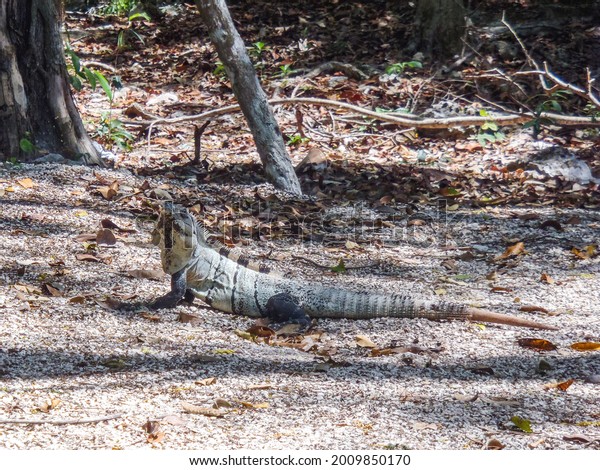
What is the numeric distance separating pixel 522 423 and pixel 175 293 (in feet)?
7.80

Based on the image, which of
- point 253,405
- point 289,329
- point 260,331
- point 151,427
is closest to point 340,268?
point 289,329

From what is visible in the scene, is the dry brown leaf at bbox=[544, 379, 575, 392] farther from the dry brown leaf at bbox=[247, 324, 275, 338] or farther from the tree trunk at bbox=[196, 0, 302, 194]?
the tree trunk at bbox=[196, 0, 302, 194]

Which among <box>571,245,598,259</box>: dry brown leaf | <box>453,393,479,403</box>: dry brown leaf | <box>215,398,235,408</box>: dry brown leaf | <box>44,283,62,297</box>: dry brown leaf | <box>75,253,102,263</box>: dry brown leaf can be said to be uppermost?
<box>75,253,102,263</box>: dry brown leaf

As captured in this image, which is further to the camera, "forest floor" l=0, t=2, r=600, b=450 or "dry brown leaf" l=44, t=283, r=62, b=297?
"dry brown leaf" l=44, t=283, r=62, b=297

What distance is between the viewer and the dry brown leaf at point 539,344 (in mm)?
4609

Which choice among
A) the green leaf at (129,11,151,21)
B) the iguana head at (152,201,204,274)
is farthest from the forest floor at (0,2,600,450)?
the green leaf at (129,11,151,21)

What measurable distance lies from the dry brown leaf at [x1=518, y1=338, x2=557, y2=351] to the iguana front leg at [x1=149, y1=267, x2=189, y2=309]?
2.02m

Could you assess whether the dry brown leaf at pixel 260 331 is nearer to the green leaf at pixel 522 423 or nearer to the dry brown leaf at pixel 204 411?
the dry brown leaf at pixel 204 411

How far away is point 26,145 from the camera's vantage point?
7285 millimetres

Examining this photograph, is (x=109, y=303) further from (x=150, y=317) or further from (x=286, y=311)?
(x=286, y=311)

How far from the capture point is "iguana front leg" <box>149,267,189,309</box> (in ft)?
16.6

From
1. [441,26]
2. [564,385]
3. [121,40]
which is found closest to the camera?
[564,385]

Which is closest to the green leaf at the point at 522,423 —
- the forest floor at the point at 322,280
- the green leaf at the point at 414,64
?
the forest floor at the point at 322,280

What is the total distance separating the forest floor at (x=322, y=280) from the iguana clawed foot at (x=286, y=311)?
6.3 inches
